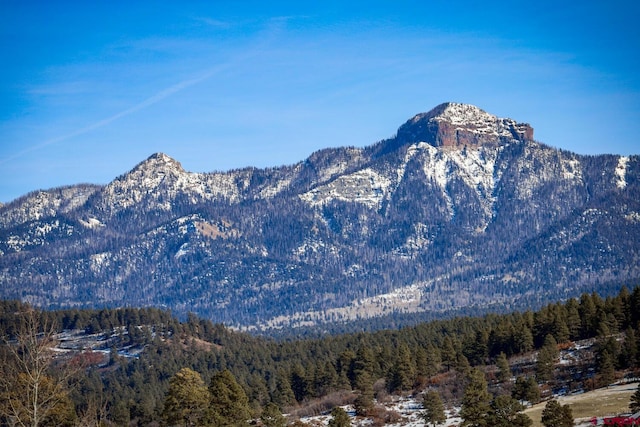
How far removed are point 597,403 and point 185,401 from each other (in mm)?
46508

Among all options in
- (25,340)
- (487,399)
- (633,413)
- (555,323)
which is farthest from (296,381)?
(25,340)

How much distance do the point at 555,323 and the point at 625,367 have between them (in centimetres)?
2574

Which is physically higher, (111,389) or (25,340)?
(25,340)

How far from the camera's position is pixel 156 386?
178000 mm

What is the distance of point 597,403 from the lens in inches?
3617

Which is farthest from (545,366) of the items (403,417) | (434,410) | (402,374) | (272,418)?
(272,418)

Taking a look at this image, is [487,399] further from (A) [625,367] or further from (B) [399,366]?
(B) [399,366]

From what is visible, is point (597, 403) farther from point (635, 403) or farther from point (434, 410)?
point (434, 410)

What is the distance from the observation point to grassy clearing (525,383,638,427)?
8638cm

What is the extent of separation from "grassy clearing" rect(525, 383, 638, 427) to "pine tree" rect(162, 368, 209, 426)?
124 ft

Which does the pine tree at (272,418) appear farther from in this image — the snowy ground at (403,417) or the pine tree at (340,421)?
the snowy ground at (403,417)

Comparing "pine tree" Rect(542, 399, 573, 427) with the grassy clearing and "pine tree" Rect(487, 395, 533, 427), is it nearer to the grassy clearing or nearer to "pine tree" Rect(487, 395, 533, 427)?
"pine tree" Rect(487, 395, 533, 427)

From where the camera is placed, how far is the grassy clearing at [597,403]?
3401 inches

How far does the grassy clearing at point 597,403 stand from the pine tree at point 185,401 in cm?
3780
